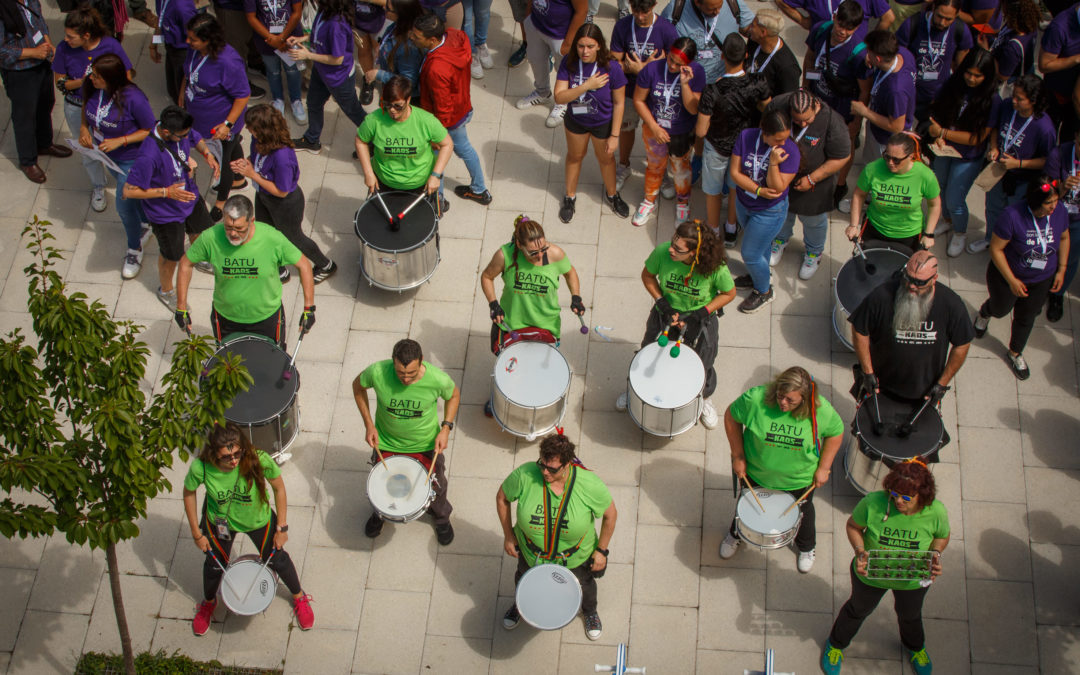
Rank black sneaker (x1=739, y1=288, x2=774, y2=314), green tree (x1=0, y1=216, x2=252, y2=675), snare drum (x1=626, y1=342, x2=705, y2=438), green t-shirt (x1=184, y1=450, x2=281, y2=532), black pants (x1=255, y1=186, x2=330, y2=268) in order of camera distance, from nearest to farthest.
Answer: green tree (x1=0, y1=216, x2=252, y2=675) < green t-shirt (x1=184, y1=450, x2=281, y2=532) < snare drum (x1=626, y1=342, x2=705, y2=438) < black pants (x1=255, y1=186, x2=330, y2=268) < black sneaker (x1=739, y1=288, x2=774, y2=314)

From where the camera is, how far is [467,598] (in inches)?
318

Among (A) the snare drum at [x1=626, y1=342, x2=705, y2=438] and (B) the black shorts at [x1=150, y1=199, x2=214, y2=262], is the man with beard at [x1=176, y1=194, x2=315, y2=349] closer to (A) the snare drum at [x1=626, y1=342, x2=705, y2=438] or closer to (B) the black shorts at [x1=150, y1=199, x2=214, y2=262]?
(B) the black shorts at [x1=150, y1=199, x2=214, y2=262]

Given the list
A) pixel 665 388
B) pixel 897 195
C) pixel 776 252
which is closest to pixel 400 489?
pixel 665 388

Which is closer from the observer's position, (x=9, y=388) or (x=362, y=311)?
(x=9, y=388)

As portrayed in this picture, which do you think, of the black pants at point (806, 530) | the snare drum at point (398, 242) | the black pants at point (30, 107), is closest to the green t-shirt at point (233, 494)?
the snare drum at point (398, 242)

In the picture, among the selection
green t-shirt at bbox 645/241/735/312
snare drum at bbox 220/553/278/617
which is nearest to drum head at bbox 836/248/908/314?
green t-shirt at bbox 645/241/735/312

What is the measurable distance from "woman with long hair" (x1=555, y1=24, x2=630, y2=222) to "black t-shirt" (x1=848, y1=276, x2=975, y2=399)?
2716mm

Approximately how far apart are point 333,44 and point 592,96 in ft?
7.46

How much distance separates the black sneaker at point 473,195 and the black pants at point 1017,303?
4.13 metres

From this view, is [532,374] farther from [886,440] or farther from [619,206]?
[619,206]

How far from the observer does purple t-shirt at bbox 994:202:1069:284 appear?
845 centimetres

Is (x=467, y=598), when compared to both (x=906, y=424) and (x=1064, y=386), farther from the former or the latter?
(x=1064, y=386)

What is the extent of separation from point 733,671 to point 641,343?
2636 mm

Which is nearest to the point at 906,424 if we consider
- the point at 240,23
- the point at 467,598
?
the point at 467,598
